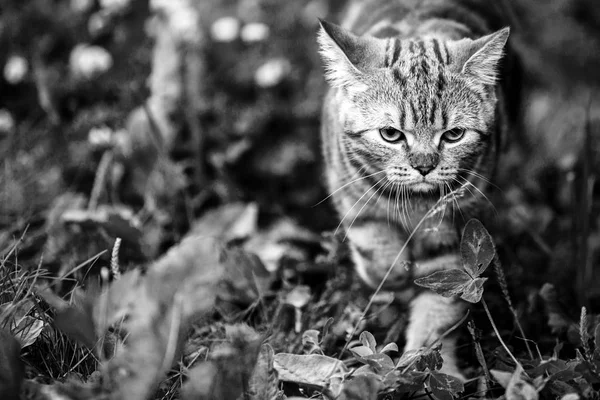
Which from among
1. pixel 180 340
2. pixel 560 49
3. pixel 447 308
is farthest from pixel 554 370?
pixel 560 49

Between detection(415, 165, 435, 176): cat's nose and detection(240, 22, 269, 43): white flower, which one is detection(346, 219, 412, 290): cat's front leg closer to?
detection(415, 165, 435, 176): cat's nose

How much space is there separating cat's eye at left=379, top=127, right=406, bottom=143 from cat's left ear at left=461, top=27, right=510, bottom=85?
0.92 feet

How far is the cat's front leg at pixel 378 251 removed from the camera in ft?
7.21

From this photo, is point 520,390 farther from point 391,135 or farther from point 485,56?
point 485,56

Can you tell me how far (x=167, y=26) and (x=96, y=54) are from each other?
1.32ft

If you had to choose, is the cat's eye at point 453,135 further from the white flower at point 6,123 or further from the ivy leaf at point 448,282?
the white flower at point 6,123

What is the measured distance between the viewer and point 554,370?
160cm

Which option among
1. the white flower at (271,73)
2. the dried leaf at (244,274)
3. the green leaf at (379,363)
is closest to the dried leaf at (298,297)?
the dried leaf at (244,274)

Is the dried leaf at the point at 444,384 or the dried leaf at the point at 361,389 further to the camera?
the dried leaf at the point at 444,384

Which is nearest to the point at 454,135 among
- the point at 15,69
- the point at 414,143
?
the point at 414,143

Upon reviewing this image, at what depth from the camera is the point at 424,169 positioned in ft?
6.12

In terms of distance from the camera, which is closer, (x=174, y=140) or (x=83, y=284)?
(x=83, y=284)

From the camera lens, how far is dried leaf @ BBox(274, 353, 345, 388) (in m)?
1.63

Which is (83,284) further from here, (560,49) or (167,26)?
(560,49)
